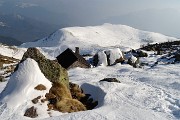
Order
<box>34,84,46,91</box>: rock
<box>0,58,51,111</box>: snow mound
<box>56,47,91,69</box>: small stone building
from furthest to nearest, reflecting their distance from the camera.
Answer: <box>56,47,91,69</box>: small stone building → <box>34,84,46,91</box>: rock → <box>0,58,51,111</box>: snow mound

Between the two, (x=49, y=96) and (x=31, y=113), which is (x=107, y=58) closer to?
(x=49, y=96)

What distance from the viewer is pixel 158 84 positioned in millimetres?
32781

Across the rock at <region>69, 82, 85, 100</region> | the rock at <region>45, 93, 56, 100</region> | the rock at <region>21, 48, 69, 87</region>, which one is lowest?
the rock at <region>69, 82, 85, 100</region>

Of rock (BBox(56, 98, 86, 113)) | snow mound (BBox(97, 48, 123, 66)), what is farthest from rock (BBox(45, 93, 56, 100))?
snow mound (BBox(97, 48, 123, 66))

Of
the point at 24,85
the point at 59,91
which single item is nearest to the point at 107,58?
the point at 59,91

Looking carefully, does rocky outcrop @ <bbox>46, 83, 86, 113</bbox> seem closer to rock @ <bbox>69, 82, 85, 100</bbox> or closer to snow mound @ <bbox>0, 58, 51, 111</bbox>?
snow mound @ <bbox>0, 58, 51, 111</bbox>

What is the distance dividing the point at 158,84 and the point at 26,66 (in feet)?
44.2

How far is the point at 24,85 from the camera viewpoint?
2286 cm

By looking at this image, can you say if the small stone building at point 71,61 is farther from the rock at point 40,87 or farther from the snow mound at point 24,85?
the rock at point 40,87

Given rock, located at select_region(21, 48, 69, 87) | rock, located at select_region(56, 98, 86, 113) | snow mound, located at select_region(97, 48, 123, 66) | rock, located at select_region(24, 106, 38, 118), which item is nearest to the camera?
rock, located at select_region(24, 106, 38, 118)

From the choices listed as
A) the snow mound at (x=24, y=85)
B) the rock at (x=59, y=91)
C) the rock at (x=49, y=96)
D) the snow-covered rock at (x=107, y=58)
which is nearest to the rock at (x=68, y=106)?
the rock at (x=59, y=91)

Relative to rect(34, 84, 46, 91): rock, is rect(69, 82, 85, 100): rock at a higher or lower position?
lower

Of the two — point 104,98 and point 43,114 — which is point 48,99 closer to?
point 43,114

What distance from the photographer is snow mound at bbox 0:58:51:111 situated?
2208 centimetres
